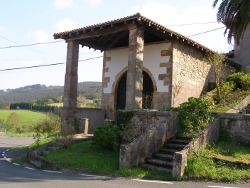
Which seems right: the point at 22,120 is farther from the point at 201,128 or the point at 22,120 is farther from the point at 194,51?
the point at 201,128

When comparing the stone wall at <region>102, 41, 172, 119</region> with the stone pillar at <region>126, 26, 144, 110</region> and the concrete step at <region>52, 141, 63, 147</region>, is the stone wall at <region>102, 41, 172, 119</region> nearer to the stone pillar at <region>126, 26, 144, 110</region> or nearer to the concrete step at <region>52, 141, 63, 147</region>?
the stone pillar at <region>126, 26, 144, 110</region>

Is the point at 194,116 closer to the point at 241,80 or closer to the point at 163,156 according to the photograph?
the point at 163,156

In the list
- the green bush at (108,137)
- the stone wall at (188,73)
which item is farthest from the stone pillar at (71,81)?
the stone wall at (188,73)

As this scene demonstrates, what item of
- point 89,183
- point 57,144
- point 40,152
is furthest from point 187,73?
point 89,183

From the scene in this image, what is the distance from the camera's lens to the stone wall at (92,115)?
1389 cm

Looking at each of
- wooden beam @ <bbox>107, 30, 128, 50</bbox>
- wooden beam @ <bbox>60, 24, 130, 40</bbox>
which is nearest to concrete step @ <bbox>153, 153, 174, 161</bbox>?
wooden beam @ <bbox>60, 24, 130, 40</bbox>

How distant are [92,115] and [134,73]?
4.04 metres

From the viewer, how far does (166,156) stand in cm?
796

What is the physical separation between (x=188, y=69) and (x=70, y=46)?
6.14 metres

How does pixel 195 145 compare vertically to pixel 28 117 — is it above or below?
above

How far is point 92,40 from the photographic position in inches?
581

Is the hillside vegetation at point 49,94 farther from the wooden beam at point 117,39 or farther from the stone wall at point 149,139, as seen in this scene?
the stone wall at point 149,139

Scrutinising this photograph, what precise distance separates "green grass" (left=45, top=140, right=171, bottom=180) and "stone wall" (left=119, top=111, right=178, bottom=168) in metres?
0.34

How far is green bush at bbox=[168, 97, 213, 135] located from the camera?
8.84 m
